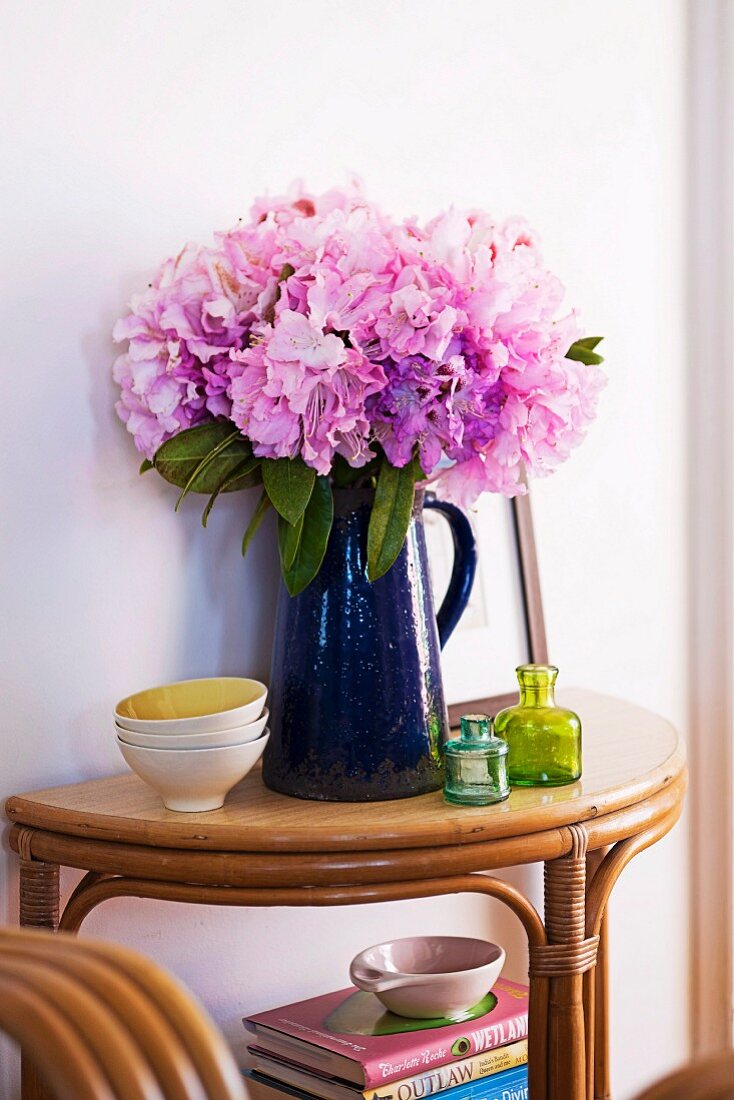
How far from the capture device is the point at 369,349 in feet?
3.17

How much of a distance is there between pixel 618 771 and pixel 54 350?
0.66m

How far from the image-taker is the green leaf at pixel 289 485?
99 cm

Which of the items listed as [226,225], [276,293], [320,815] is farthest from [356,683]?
[226,225]

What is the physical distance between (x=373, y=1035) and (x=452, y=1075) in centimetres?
8

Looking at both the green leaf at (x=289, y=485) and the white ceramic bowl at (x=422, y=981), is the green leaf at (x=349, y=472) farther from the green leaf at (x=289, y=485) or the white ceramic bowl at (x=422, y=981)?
the white ceramic bowl at (x=422, y=981)

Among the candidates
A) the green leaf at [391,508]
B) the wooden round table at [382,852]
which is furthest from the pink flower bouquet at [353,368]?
the wooden round table at [382,852]

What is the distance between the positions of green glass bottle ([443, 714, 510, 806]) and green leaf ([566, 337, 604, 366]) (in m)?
0.37

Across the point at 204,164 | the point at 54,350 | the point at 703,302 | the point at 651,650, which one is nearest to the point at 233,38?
the point at 204,164

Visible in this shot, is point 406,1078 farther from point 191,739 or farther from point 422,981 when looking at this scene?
point 191,739

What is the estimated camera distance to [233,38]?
4.02 ft

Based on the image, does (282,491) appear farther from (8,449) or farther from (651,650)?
(651,650)

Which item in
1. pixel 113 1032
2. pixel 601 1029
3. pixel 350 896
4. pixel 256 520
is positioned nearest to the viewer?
pixel 113 1032

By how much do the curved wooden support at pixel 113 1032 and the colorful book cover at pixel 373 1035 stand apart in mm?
655

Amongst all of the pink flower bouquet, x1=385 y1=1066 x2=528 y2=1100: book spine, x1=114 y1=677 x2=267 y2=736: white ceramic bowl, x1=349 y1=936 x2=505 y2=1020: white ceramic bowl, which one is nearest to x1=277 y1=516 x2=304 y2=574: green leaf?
the pink flower bouquet
